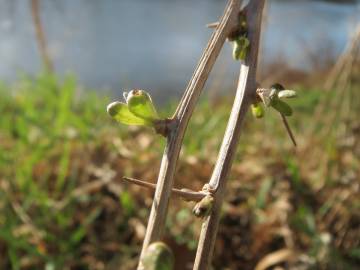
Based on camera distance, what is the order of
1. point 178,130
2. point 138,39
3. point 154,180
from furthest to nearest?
point 138,39 < point 154,180 < point 178,130

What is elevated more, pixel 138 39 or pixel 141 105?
pixel 138 39

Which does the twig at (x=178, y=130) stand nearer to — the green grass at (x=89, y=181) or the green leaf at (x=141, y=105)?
the green leaf at (x=141, y=105)

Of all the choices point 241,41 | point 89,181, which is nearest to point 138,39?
point 89,181

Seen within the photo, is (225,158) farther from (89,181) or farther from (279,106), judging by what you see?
(89,181)

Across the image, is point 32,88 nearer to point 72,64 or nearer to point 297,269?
point 297,269

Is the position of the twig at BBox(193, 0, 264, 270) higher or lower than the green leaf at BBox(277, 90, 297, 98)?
lower

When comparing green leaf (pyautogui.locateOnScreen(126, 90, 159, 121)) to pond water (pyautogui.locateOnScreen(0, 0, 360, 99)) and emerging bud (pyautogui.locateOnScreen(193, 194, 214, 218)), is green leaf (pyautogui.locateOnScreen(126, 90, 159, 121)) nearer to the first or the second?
emerging bud (pyautogui.locateOnScreen(193, 194, 214, 218))

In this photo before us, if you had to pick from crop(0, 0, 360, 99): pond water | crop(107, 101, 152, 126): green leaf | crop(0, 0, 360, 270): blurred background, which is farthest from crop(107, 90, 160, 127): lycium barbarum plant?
crop(0, 0, 360, 99): pond water
